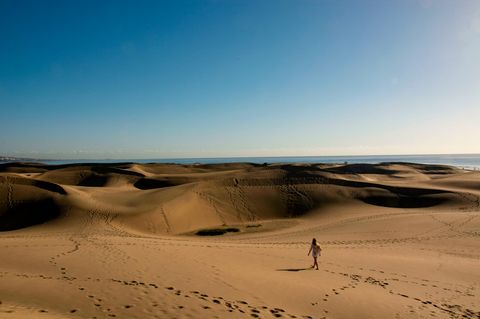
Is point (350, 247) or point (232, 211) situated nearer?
point (350, 247)

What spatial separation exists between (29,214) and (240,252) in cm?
1731

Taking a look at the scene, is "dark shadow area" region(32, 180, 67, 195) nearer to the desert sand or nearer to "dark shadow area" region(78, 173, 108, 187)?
the desert sand

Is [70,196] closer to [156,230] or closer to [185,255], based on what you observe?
[156,230]

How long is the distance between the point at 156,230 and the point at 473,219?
63.6 ft

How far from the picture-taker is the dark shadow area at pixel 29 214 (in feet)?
80.3

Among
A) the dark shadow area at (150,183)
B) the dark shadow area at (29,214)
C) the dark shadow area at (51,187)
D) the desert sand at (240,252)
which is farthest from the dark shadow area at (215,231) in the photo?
the dark shadow area at (150,183)

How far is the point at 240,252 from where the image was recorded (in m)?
15.1

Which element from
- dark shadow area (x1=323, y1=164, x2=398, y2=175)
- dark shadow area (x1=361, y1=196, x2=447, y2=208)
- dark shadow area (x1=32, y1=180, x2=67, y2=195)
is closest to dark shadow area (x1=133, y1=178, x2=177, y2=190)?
dark shadow area (x1=32, y1=180, x2=67, y2=195)

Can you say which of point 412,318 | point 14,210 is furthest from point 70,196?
point 412,318

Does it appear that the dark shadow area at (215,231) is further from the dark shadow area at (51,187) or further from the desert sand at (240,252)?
the dark shadow area at (51,187)

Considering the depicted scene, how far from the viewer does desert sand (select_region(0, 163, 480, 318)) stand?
8375 millimetres

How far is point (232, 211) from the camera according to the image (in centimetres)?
3084

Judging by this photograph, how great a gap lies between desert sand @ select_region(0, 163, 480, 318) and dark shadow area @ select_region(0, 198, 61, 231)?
109 mm

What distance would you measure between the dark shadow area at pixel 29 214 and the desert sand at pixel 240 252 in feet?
0.36
